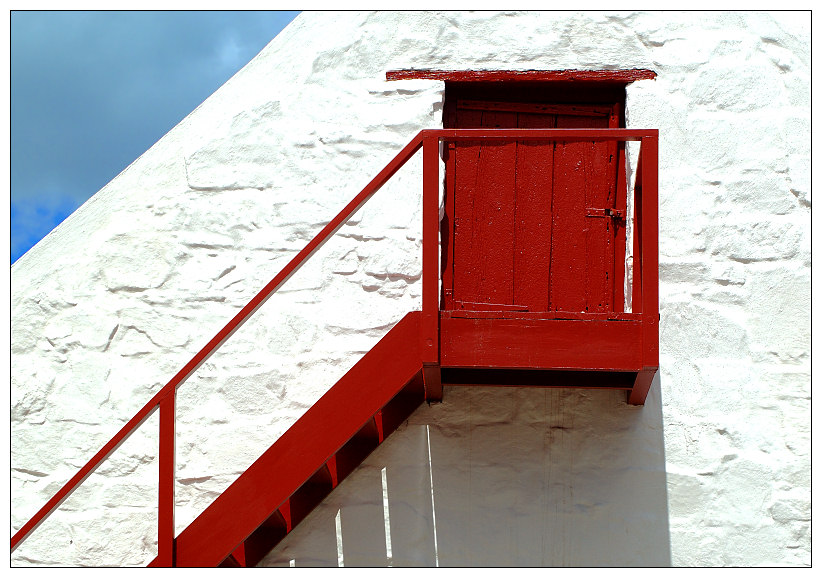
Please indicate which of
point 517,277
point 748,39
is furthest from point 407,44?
point 748,39

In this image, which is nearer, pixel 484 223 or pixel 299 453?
pixel 299 453

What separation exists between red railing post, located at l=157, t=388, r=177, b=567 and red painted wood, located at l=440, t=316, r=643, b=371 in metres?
1.17

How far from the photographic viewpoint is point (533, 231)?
5102mm

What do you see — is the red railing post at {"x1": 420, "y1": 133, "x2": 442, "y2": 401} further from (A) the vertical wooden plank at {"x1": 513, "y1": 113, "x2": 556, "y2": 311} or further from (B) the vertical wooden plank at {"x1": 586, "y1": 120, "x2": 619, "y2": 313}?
(B) the vertical wooden plank at {"x1": 586, "y1": 120, "x2": 619, "y2": 313}

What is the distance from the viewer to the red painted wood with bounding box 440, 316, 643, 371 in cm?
418

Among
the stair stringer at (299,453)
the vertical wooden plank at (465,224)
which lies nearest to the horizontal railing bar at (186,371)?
the stair stringer at (299,453)

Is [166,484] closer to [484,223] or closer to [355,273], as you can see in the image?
[355,273]

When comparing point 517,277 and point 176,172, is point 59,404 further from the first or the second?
point 517,277

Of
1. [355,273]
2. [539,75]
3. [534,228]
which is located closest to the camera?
[534,228]

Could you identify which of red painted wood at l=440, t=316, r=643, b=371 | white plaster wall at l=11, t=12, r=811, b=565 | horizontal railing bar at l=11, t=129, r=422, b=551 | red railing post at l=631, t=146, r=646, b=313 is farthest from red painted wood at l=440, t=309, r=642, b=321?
white plaster wall at l=11, t=12, r=811, b=565

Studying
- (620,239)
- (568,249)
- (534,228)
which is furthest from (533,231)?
(620,239)

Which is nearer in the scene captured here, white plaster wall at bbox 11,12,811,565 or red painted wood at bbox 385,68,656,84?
white plaster wall at bbox 11,12,811,565

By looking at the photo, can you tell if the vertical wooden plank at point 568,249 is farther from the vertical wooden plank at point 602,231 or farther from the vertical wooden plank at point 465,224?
the vertical wooden plank at point 465,224

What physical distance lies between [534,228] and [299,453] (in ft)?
5.61
